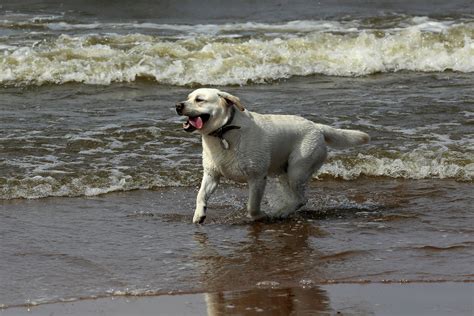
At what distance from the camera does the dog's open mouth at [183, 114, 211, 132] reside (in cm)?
849

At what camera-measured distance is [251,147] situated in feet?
29.0

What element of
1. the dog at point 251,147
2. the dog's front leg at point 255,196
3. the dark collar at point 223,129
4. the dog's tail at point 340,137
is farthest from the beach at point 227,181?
the dark collar at point 223,129

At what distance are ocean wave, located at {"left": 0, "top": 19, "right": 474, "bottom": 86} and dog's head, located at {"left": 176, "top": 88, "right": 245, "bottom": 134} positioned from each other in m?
7.84

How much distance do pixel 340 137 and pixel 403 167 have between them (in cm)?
168

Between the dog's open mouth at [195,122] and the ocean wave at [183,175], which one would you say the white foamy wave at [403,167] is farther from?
the dog's open mouth at [195,122]

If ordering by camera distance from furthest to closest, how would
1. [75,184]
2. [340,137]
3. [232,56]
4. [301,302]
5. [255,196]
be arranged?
[232,56]
[75,184]
[340,137]
[255,196]
[301,302]

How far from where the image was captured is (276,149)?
9000mm

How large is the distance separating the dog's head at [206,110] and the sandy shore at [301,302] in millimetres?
2041

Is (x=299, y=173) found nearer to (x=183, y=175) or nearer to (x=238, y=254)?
(x=238, y=254)

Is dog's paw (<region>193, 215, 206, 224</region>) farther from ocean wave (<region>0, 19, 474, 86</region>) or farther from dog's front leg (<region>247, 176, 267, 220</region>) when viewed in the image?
ocean wave (<region>0, 19, 474, 86</region>)

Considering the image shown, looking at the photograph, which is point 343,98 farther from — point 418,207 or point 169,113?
point 418,207

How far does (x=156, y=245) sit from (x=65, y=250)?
2.31ft

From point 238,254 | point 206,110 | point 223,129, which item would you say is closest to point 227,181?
point 223,129

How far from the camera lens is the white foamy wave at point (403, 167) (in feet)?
35.5
